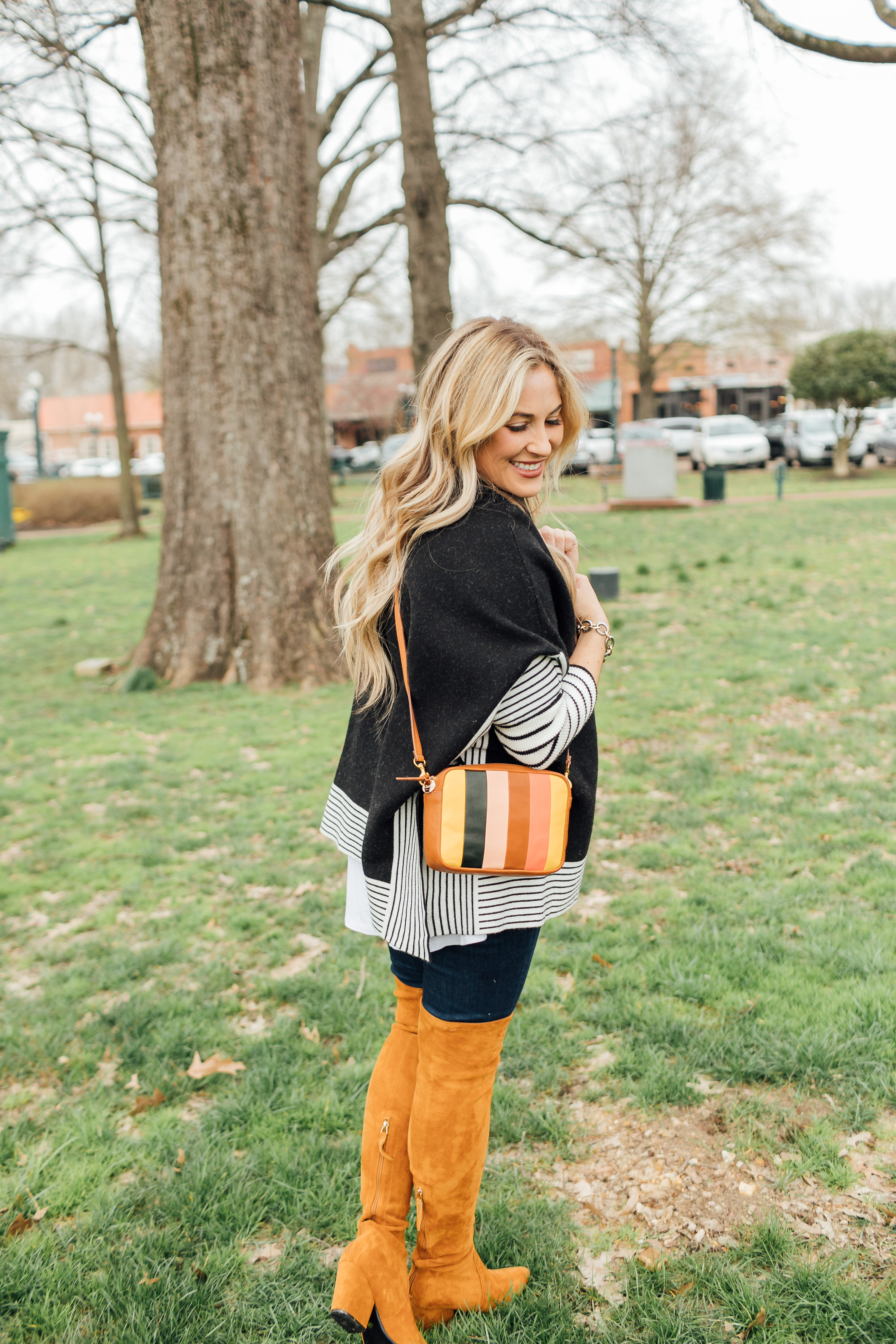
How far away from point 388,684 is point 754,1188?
5.13ft

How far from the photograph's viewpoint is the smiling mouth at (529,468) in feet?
5.77

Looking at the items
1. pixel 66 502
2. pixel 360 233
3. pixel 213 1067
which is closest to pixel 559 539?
pixel 213 1067

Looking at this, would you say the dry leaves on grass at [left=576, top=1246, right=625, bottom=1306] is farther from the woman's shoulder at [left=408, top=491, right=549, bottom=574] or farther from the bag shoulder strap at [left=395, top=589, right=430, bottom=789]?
the woman's shoulder at [left=408, top=491, right=549, bottom=574]

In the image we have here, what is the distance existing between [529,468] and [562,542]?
0.63ft

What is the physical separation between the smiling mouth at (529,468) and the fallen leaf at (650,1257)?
1694 mm

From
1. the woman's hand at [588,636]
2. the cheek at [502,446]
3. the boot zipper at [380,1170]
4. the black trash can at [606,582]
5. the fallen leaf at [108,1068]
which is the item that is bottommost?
the fallen leaf at [108,1068]

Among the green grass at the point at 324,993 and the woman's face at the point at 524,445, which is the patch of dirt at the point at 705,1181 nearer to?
the green grass at the point at 324,993

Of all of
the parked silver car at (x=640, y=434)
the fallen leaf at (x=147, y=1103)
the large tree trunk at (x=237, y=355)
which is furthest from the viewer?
the parked silver car at (x=640, y=434)

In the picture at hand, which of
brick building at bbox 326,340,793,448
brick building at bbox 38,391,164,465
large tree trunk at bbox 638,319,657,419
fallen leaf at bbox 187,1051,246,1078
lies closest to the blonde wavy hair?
fallen leaf at bbox 187,1051,246,1078

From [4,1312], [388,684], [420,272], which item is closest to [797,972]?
[388,684]

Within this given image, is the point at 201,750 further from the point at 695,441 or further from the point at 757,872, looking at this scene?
the point at 695,441

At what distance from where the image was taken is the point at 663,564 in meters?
11.6

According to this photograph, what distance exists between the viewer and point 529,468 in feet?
5.80

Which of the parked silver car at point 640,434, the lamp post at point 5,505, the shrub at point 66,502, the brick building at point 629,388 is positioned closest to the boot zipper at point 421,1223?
the lamp post at point 5,505
